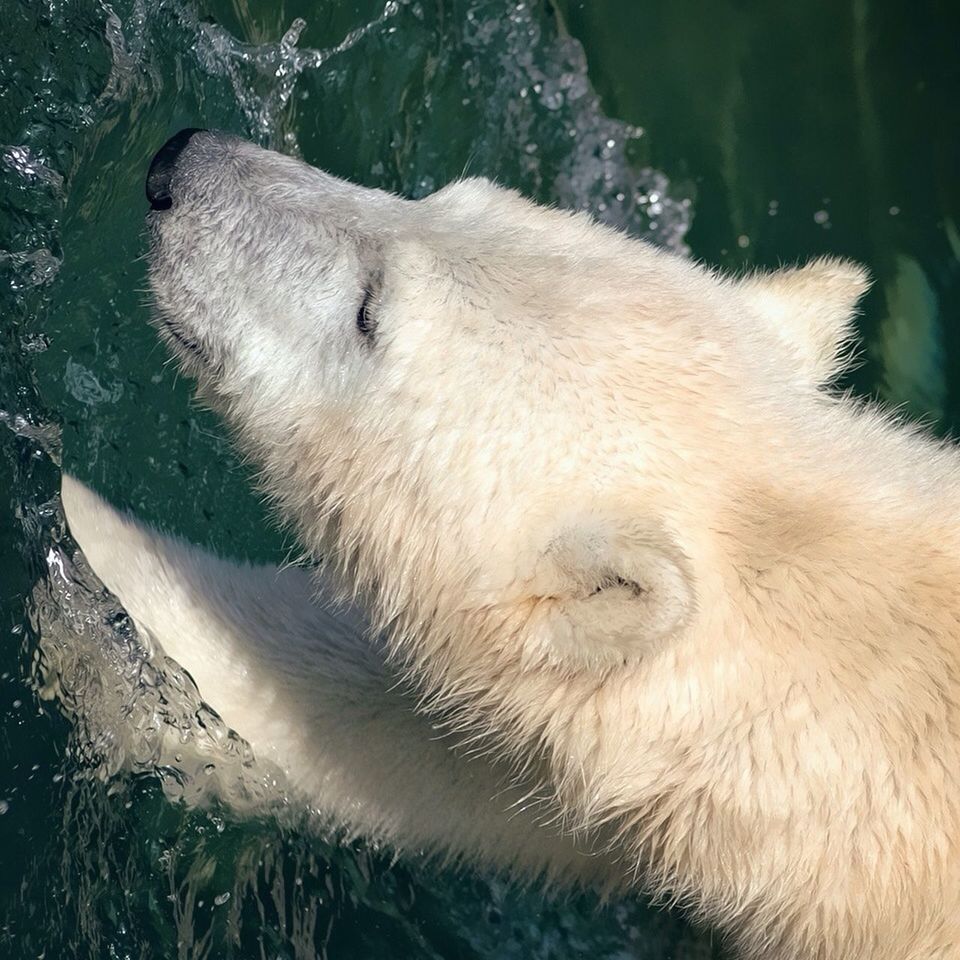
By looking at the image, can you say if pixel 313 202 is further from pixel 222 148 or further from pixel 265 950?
pixel 265 950

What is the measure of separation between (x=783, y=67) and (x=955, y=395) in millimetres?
1287

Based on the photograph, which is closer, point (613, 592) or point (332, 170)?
point (613, 592)

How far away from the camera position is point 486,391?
5.69ft

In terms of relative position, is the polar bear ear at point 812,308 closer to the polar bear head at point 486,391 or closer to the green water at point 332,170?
the polar bear head at point 486,391

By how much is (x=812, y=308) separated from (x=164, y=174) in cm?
128

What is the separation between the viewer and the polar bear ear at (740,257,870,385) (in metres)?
2.07

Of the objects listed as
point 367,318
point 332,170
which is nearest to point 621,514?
point 367,318

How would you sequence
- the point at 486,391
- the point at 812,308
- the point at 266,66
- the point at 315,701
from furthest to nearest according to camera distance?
the point at 266,66 < the point at 315,701 < the point at 812,308 < the point at 486,391

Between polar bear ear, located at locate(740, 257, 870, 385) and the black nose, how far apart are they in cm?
113

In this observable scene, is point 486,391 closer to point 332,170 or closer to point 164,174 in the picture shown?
point 164,174

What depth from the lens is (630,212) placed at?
3941mm

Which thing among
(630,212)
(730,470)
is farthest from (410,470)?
(630,212)

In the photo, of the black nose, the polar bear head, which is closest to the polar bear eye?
the polar bear head

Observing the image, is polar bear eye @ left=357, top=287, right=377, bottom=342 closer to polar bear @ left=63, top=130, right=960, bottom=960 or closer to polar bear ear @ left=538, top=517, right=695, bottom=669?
polar bear @ left=63, top=130, right=960, bottom=960
